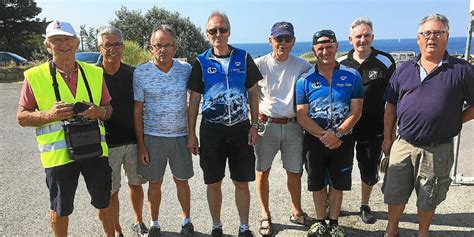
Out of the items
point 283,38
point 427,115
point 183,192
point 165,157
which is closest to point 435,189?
point 427,115

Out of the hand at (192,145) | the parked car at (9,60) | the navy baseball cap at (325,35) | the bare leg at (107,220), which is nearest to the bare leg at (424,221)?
the navy baseball cap at (325,35)

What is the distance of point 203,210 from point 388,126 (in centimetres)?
230

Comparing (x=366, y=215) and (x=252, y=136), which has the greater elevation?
(x=252, y=136)

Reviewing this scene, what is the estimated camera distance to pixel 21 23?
36094 millimetres

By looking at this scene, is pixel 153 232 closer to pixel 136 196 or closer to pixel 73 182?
pixel 136 196

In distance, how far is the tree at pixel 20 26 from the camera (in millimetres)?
34062

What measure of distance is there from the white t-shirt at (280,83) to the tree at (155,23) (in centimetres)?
2195

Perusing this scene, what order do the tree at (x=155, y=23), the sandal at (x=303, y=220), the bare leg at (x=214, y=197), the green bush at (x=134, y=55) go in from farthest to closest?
the tree at (x=155, y=23)
the green bush at (x=134, y=55)
the sandal at (x=303, y=220)
the bare leg at (x=214, y=197)

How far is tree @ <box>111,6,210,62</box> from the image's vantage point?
26109 mm

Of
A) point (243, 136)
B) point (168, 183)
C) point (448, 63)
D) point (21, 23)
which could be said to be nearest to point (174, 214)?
point (168, 183)

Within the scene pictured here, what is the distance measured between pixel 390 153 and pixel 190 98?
1.97 meters

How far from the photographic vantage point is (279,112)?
4.16m

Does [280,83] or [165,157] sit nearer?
[165,157]

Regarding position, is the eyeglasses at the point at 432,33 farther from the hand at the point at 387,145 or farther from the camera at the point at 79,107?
the camera at the point at 79,107
